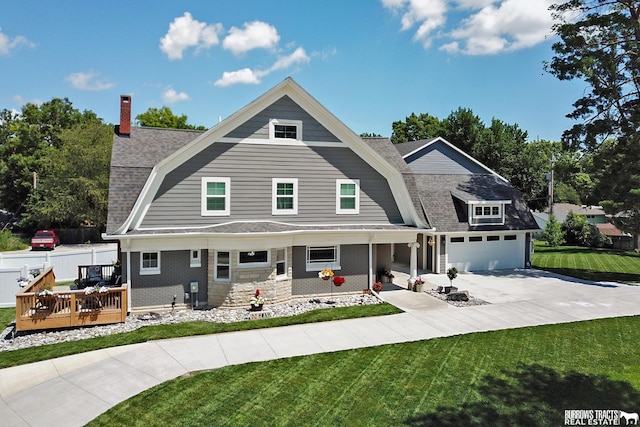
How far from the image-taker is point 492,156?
127ft

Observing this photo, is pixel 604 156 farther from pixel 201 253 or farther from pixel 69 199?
pixel 69 199

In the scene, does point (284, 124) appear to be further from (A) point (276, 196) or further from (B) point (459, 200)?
(B) point (459, 200)

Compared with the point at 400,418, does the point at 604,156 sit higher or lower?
higher

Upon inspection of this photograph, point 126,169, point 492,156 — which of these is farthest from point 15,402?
point 492,156

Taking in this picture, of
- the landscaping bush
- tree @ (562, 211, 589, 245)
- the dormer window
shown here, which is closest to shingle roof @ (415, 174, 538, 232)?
the dormer window

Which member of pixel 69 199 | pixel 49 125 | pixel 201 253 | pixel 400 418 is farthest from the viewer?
pixel 49 125

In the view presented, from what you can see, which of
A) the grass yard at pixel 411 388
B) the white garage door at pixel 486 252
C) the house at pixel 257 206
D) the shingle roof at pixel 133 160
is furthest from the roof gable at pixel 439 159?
the grass yard at pixel 411 388

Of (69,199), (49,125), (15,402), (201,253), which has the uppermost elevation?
(49,125)

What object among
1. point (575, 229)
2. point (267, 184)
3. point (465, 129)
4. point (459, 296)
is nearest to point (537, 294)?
point (459, 296)

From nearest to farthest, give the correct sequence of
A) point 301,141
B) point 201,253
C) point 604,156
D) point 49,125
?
point 201,253 < point 301,141 < point 604,156 < point 49,125

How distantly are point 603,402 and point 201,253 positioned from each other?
1129 centimetres

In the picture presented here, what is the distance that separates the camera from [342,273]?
1552 cm

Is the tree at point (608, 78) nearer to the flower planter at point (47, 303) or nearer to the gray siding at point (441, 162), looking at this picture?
the gray siding at point (441, 162)

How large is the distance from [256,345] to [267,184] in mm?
6163
